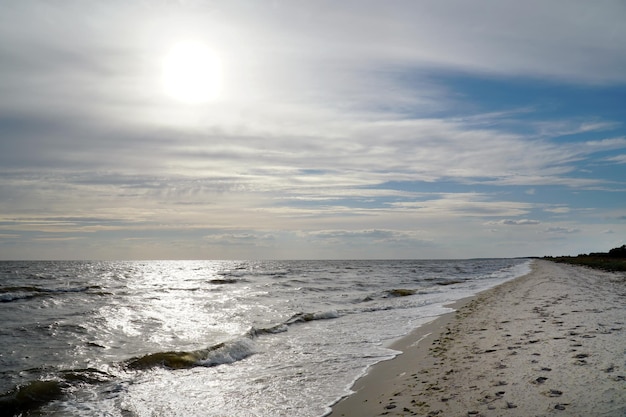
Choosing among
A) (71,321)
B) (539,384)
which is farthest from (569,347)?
(71,321)

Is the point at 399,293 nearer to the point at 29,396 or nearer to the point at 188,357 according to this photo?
the point at 188,357

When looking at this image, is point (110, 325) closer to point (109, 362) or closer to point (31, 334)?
point (31, 334)

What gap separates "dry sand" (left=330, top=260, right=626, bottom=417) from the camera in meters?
6.36

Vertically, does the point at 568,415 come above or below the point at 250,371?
above

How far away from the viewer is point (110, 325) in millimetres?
19000

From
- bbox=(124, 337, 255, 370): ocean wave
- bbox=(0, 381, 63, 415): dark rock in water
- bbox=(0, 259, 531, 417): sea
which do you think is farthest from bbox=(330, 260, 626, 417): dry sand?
bbox=(0, 381, 63, 415): dark rock in water

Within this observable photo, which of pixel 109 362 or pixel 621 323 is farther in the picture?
pixel 109 362

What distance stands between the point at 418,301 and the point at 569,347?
19.7 m

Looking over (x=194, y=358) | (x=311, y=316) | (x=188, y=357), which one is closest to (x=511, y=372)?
(x=194, y=358)

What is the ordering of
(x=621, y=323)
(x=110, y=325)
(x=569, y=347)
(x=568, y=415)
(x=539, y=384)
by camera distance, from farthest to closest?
(x=110, y=325) < (x=621, y=323) < (x=569, y=347) < (x=539, y=384) < (x=568, y=415)

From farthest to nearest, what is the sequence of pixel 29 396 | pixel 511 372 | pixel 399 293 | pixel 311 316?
1. pixel 399 293
2. pixel 311 316
3. pixel 29 396
4. pixel 511 372

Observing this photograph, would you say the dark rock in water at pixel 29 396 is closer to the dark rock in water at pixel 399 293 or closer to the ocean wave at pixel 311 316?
the ocean wave at pixel 311 316

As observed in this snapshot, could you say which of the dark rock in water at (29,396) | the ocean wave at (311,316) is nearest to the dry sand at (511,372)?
the dark rock in water at (29,396)

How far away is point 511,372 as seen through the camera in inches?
317
